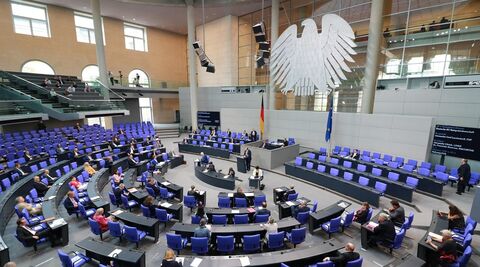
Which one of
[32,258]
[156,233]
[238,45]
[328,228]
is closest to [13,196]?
[32,258]

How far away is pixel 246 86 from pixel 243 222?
1759cm

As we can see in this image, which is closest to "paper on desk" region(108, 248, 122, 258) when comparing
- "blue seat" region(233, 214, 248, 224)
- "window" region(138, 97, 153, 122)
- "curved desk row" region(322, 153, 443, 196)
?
"blue seat" region(233, 214, 248, 224)

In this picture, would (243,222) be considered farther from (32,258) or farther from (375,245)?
(32,258)

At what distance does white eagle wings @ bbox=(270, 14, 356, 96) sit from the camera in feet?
51.7

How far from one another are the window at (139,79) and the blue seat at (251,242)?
2347 cm

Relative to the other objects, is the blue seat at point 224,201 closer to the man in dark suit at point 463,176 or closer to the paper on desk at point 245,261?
the paper on desk at point 245,261

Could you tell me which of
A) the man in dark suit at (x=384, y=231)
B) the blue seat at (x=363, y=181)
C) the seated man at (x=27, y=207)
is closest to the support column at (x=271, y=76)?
the blue seat at (x=363, y=181)

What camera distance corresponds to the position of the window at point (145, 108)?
2970 centimetres

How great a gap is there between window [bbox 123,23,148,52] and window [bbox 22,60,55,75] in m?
8.17

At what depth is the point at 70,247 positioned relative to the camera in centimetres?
671

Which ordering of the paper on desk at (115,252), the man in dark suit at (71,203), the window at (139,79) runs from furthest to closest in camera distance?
the window at (139,79), the man in dark suit at (71,203), the paper on desk at (115,252)

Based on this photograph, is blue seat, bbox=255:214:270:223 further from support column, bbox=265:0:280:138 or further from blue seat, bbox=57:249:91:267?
support column, bbox=265:0:280:138

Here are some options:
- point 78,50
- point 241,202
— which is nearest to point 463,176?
point 241,202

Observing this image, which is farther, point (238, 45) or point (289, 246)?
point (238, 45)
